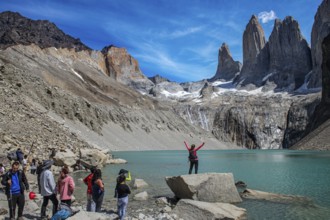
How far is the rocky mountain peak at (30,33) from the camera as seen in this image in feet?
484

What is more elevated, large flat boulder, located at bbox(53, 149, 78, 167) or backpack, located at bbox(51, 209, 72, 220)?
large flat boulder, located at bbox(53, 149, 78, 167)

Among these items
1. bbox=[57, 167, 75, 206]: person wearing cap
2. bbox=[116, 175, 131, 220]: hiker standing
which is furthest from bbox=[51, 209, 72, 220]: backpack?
bbox=[116, 175, 131, 220]: hiker standing

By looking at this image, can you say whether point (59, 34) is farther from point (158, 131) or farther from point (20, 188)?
point (20, 188)

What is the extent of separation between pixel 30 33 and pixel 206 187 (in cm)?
16879

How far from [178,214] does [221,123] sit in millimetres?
184826

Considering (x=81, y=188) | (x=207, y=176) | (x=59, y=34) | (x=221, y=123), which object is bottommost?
(x=81, y=188)

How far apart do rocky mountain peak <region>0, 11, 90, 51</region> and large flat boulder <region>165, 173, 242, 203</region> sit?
13570 cm

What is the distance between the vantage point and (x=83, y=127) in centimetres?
9275

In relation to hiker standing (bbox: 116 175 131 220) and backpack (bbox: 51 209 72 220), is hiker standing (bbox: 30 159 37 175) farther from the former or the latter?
backpack (bbox: 51 209 72 220)

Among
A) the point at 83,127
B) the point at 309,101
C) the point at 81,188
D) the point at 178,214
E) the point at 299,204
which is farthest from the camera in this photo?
the point at 309,101

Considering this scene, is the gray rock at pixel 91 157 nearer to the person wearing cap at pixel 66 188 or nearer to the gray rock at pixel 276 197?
the gray rock at pixel 276 197

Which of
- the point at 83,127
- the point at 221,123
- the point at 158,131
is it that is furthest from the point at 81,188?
the point at 221,123

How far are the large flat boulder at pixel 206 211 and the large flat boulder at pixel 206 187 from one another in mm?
2254

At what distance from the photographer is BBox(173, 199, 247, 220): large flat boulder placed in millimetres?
14211
